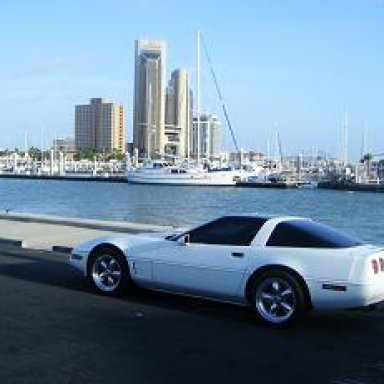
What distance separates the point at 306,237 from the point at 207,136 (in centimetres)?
13204

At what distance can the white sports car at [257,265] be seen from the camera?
913cm

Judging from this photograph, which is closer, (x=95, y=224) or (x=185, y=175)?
(x=95, y=224)

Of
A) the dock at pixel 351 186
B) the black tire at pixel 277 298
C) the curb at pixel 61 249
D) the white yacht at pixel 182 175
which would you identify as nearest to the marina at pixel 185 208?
the white yacht at pixel 182 175

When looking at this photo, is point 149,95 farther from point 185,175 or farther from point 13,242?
point 13,242

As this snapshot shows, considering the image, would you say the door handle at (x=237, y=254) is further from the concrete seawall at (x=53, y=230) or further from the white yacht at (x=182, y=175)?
the white yacht at (x=182, y=175)

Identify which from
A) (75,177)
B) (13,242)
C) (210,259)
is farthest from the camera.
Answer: (75,177)

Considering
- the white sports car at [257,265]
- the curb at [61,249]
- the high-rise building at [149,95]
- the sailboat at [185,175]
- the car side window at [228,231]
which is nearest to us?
the white sports car at [257,265]

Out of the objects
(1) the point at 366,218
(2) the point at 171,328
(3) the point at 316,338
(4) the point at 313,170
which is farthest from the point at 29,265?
(4) the point at 313,170

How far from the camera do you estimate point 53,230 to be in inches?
817

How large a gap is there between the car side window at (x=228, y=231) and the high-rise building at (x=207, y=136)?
98598 mm

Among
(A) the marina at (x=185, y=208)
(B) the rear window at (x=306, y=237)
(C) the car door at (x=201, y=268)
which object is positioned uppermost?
(B) the rear window at (x=306, y=237)

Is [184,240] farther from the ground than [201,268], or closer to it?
farther from the ground

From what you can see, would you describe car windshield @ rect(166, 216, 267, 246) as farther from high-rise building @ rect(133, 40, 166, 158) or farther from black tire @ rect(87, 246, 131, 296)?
high-rise building @ rect(133, 40, 166, 158)

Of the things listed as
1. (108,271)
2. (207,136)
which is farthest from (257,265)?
(207,136)
